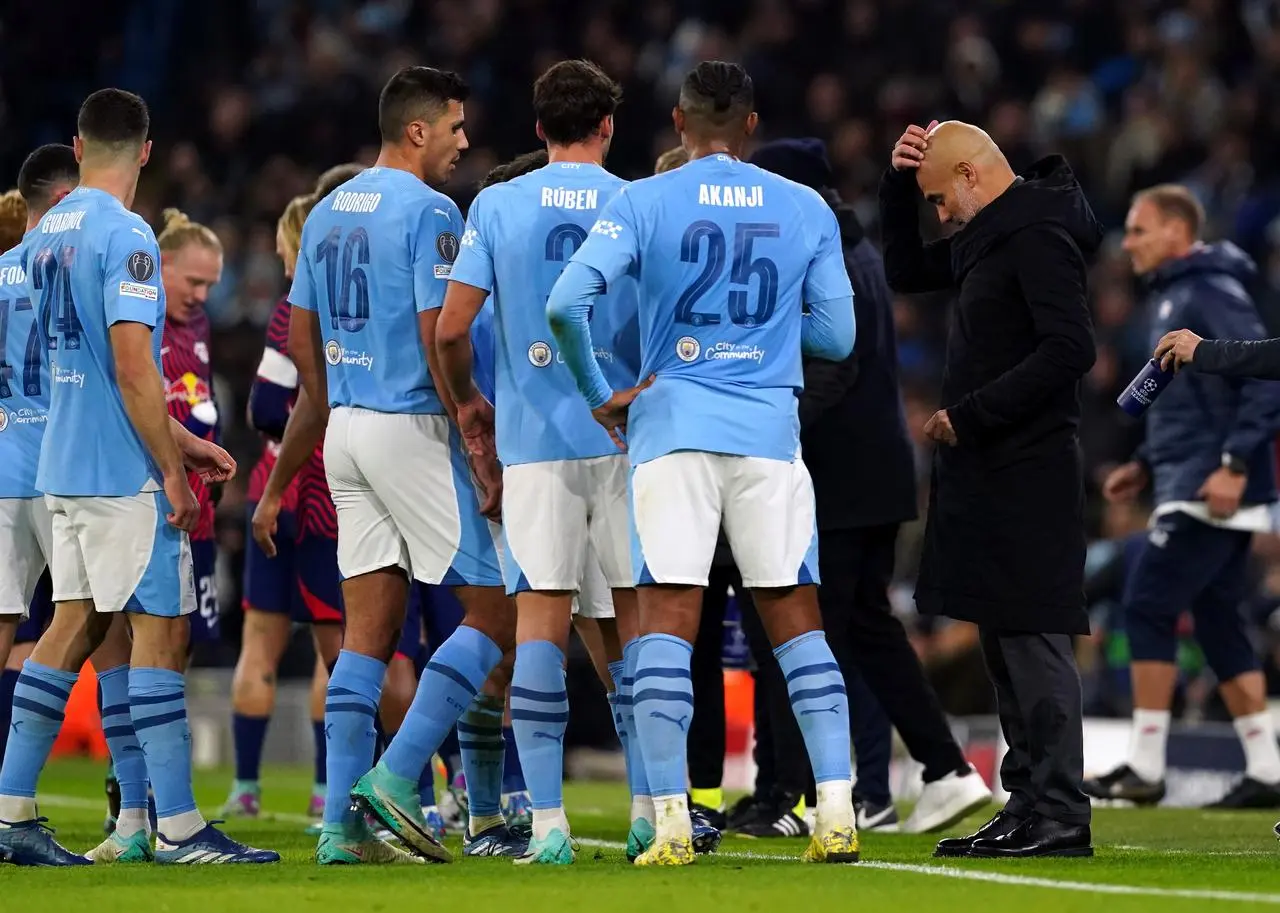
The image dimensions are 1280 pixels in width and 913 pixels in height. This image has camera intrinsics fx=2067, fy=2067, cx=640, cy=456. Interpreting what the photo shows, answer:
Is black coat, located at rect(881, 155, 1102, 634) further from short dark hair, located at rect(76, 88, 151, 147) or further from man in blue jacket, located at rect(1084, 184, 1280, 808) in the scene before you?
man in blue jacket, located at rect(1084, 184, 1280, 808)

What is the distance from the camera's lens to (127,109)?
6613mm

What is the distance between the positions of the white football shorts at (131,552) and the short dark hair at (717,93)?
6.82 ft

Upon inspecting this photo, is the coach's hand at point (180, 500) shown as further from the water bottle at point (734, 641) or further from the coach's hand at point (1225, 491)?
the coach's hand at point (1225, 491)

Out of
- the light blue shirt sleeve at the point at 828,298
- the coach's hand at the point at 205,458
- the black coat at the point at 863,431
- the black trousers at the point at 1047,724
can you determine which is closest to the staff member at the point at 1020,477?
the black trousers at the point at 1047,724

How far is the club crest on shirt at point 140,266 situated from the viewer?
252 inches

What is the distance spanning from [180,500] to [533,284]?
50.6 inches

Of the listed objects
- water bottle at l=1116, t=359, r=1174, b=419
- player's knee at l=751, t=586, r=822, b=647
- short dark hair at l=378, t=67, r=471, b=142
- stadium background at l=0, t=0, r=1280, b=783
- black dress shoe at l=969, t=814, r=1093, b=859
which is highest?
stadium background at l=0, t=0, r=1280, b=783

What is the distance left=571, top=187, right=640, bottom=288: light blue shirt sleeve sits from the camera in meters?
6.02

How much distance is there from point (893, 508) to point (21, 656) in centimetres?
368

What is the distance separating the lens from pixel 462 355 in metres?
6.30

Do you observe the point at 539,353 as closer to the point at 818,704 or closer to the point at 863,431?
the point at 818,704

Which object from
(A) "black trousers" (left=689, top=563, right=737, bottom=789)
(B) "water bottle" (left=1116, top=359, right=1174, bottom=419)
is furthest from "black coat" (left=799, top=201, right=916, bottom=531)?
(B) "water bottle" (left=1116, top=359, right=1174, bottom=419)

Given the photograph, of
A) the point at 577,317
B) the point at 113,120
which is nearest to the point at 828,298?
the point at 577,317

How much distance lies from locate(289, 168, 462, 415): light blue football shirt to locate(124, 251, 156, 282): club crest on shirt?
1.83 ft
